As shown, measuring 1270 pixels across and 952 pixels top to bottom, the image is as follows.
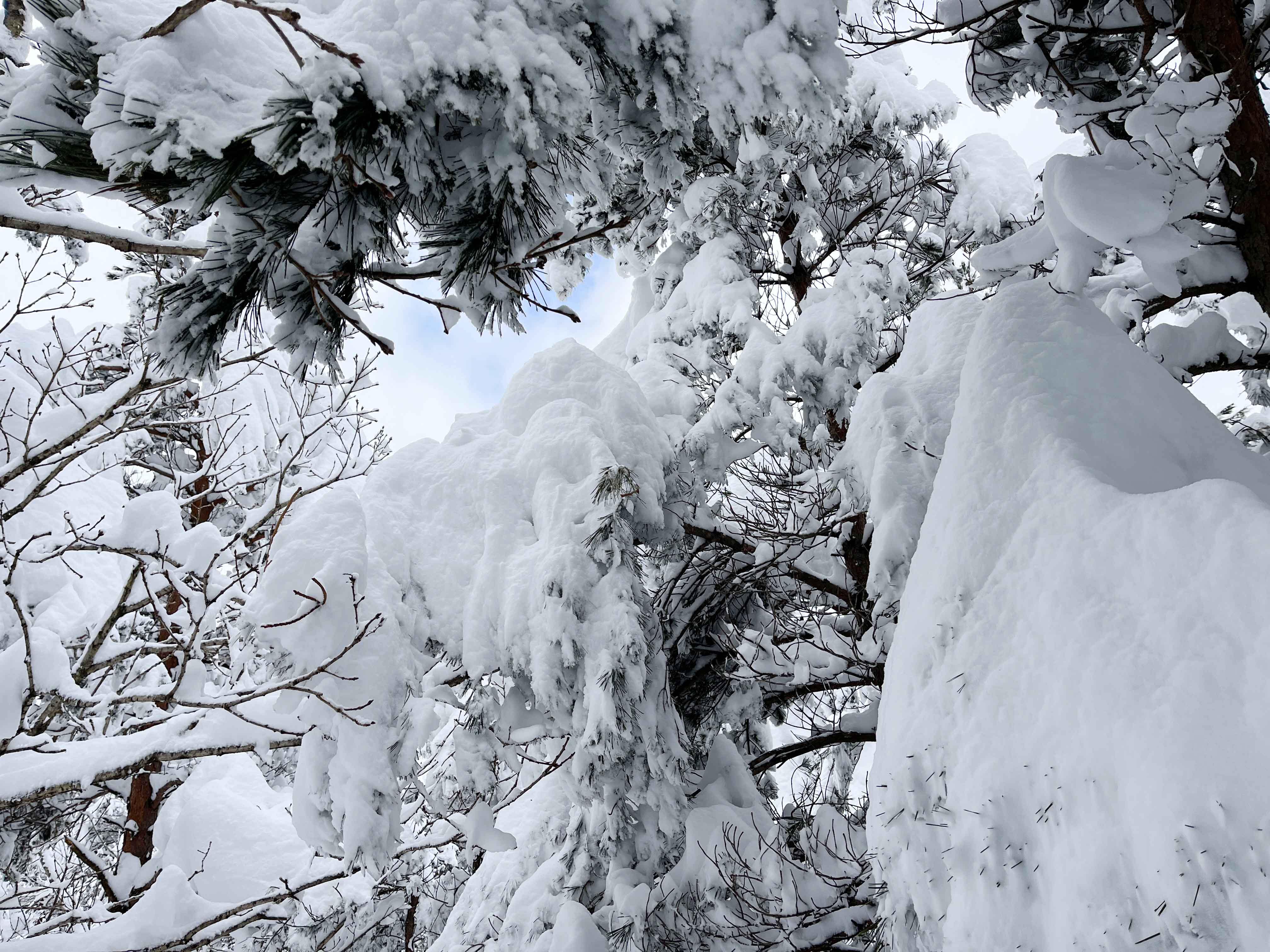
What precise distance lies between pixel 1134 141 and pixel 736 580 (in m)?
3.47

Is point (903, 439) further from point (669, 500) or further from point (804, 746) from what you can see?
point (804, 746)

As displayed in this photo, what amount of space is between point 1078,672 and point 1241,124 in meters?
2.80

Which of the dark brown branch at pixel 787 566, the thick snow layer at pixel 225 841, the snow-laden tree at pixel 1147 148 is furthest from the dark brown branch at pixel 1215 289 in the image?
the thick snow layer at pixel 225 841

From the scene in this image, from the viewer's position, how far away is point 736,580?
5.38m

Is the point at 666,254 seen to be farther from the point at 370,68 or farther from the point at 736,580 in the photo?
the point at 370,68

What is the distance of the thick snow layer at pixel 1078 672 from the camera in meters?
1.56

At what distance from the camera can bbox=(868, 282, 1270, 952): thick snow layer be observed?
5.10 ft

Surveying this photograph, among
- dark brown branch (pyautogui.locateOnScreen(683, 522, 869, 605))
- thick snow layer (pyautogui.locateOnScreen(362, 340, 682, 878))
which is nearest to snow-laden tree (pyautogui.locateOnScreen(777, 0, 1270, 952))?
thick snow layer (pyautogui.locateOnScreen(362, 340, 682, 878))

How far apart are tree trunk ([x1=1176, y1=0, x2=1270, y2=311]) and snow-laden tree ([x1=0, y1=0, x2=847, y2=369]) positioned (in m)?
1.95

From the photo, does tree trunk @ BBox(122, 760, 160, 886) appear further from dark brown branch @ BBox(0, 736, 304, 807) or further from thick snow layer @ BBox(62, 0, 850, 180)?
thick snow layer @ BBox(62, 0, 850, 180)

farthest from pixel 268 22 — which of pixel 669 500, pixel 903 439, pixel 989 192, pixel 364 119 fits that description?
pixel 989 192

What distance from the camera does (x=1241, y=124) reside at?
3.18 meters

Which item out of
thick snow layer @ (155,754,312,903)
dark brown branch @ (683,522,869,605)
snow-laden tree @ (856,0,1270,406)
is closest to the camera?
snow-laden tree @ (856,0,1270,406)

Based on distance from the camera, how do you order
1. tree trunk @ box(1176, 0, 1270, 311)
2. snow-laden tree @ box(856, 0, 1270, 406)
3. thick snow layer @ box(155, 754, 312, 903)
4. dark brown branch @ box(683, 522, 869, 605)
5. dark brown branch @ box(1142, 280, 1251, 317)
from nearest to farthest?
snow-laden tree @ box(856, 0, 1270, 406), tree trunk @ box(1176, 0, 1270, 311), dark brown branch @ box(1142, 280, 1251, 317), dark brown branch @ box(683, 522, 869, 605), thick snow layer @ box(155, 754, 312, 903)
